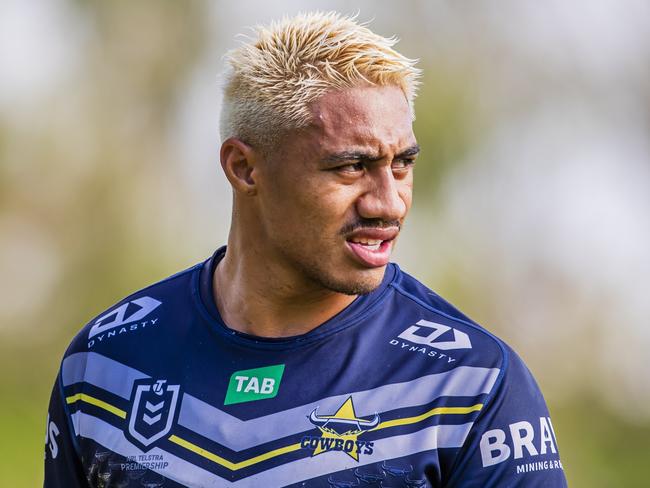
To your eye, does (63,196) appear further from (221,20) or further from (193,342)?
(193,342)

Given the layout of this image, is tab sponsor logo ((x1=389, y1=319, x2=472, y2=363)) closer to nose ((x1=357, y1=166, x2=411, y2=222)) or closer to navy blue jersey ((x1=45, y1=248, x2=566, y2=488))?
navy blue jersey ((x1=45, y1=248, x2=566, y2=488))

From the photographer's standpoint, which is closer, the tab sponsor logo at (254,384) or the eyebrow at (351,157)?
the eyebrow at (351,157)

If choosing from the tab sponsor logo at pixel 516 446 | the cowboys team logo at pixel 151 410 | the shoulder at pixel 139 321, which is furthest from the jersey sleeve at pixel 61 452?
the tab sponsor logo at pixel 516 446

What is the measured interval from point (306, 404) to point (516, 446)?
0.62 m

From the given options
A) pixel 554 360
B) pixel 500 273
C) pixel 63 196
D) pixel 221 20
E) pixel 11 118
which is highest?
pixel 221 20

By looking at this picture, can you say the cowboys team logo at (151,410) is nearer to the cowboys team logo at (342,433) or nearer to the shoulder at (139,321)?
the shoulder at (139,321)

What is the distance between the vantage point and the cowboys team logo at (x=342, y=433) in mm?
3125

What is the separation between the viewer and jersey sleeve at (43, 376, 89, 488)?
11.7 feet

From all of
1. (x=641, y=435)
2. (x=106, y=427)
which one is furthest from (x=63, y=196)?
(x=106, y=427)

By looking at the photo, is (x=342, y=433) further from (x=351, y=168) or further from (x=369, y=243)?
(x=351, y=168)

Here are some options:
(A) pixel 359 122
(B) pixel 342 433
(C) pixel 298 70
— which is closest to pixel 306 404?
(B) pixel 342 433

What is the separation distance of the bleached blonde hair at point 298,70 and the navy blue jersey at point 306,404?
61 cm

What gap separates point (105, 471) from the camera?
3.38 metres

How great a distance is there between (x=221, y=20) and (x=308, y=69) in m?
8.87
